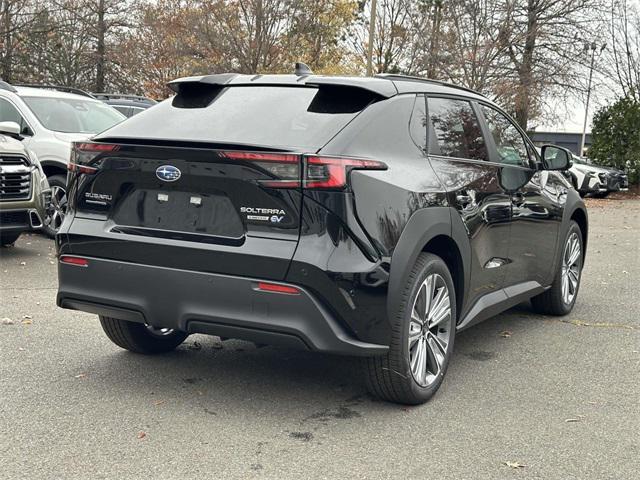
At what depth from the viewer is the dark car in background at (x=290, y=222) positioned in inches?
147

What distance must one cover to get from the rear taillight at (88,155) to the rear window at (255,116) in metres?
0.08

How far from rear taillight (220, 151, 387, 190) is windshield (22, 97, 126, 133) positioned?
7.81 m

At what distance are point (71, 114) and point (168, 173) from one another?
7.96 meters

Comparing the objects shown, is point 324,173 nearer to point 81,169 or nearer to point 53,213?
point 81,169

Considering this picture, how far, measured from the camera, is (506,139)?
18.7ft

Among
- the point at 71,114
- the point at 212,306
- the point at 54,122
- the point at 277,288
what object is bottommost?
the point at 212,306

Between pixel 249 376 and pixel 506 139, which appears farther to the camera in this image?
pixel 506 139

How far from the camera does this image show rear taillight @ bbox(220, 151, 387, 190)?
3713 millimetres

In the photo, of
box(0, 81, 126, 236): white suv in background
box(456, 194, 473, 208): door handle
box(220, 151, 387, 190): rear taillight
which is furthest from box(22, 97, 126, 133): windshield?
box(220, 151, 387, 190): rear taillight

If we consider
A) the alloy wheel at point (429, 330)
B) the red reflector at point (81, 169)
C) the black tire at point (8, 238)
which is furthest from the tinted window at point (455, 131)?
the black tire at point (8, 238)

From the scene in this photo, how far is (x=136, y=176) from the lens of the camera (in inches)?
159

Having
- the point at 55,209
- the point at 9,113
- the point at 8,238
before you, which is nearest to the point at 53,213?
the point at 55,209

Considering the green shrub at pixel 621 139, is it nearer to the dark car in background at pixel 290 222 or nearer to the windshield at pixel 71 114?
the windshield at pixel 71 114

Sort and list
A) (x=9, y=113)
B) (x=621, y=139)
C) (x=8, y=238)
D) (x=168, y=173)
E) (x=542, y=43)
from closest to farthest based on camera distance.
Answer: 1. (x=168, y=173)
2. (x=8, y=238)
3. (x=9, y=113)
4. (x=621, y=139)
5. (x=542, y=43)
